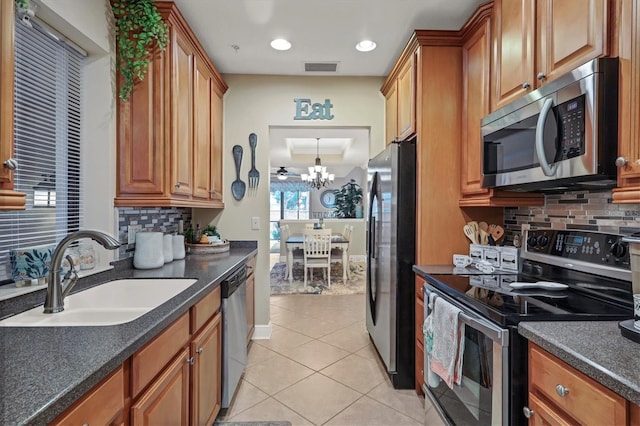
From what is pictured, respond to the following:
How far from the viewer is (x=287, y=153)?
7531mm

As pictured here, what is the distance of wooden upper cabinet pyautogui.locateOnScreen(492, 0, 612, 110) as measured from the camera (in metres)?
1.21

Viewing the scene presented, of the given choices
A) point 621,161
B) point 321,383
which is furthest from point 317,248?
point 621,161

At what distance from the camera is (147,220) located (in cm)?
236

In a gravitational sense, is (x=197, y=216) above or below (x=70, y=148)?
below

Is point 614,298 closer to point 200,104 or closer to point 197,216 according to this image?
point 200,104

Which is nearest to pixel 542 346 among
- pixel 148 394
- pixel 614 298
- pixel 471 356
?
pixel 471 356

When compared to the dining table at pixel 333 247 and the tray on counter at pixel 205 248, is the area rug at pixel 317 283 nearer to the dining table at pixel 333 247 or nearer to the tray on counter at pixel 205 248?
the dining table at pixel 333 247

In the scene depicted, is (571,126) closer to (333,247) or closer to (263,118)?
(263,118)

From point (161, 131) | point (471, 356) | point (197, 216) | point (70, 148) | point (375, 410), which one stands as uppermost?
point (161, 131)

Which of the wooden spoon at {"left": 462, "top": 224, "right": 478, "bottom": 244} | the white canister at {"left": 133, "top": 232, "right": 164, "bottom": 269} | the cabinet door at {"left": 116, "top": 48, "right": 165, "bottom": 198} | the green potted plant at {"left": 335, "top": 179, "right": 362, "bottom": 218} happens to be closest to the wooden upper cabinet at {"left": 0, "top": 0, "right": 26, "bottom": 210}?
the cabinet door at {"left": 116, "top": 48, "right": 165, "bottom": 198}

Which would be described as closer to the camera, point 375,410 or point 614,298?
point 614,298

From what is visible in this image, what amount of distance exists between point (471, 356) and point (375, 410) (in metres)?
0.93

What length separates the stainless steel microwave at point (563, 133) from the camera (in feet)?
3.79

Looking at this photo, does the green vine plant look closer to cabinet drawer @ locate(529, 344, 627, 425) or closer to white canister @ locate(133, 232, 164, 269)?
white canister @ locate(133, 232, 164, 269)
